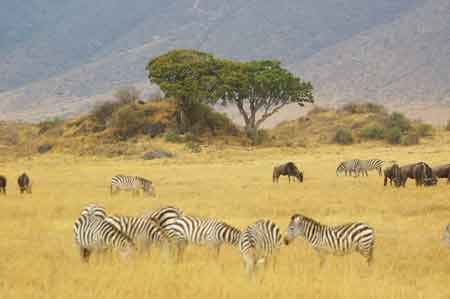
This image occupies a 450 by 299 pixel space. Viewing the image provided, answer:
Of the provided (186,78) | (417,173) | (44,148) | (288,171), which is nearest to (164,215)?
(417,173)

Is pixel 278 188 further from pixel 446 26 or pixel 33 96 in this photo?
pixel 33 96

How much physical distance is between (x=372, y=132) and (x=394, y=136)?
9.25 feet

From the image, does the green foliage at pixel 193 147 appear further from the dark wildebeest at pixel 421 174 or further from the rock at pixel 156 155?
the dark wildebeest at pixel 421 174

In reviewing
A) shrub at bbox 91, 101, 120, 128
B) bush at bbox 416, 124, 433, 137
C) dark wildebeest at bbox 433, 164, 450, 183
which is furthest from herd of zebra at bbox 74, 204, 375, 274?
bush at bbox 416, 124, 433, 137

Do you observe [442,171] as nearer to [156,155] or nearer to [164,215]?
[164,215]

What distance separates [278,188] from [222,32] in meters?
152

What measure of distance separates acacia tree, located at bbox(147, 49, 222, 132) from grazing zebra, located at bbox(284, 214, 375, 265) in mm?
43394

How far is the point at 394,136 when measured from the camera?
58875 millimetres

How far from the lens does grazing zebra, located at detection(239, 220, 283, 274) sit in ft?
42.1

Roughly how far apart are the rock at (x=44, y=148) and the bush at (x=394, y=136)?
27.5 m

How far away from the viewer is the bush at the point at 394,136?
58812 mm

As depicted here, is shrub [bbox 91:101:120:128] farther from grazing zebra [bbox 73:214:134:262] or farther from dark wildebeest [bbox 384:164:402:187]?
grazing zebra [bbox 73:214:134:262]

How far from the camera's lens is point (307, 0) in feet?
632

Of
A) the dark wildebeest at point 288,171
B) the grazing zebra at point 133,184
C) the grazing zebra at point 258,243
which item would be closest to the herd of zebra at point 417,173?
the dark wildebeest at point 288,171
